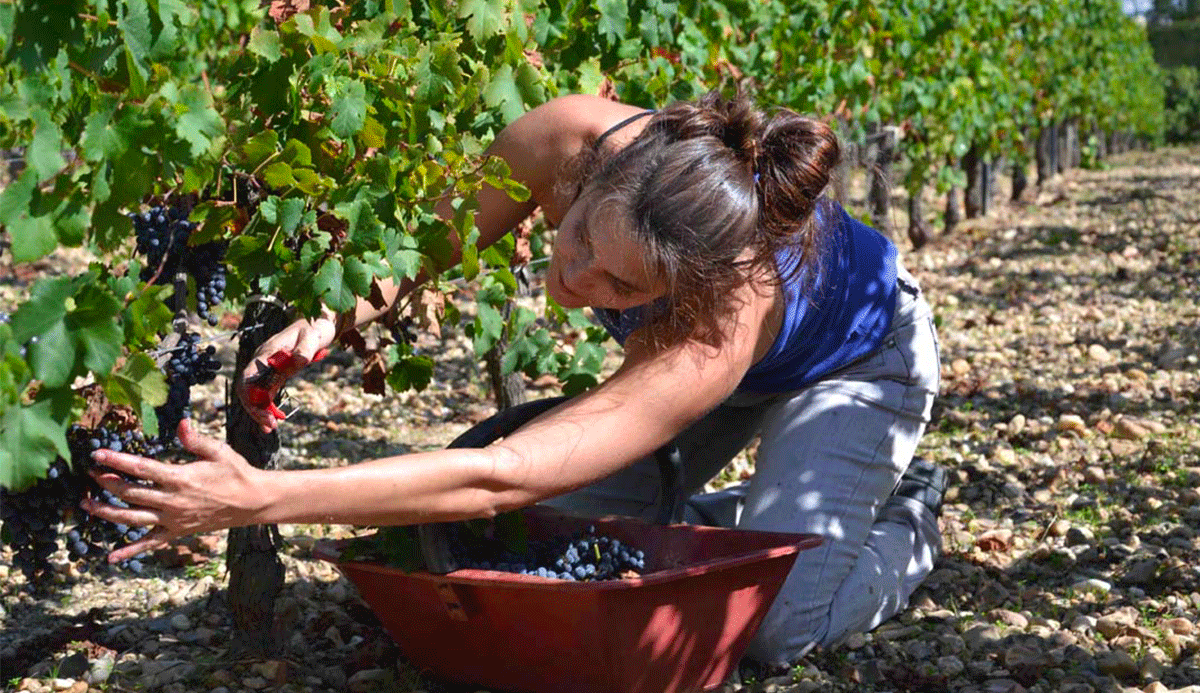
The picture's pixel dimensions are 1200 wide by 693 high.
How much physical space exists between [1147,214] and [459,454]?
10.3 meters

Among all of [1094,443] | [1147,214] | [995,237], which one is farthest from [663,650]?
[1147,214]

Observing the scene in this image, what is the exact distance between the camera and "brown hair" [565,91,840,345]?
214 centimetres

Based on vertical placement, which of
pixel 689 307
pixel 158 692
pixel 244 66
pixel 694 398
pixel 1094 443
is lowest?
pixel 1094 443

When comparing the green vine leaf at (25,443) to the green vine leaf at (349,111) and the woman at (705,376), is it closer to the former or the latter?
the woman at (705,376)

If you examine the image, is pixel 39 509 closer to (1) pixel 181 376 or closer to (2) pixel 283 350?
(1) pixel 181 376

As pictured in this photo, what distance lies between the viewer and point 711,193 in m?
2.16

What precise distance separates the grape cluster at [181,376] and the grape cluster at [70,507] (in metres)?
0.08

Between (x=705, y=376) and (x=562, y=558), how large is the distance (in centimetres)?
42

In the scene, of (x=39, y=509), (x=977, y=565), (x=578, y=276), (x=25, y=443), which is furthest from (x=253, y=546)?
(x=977, y=565)

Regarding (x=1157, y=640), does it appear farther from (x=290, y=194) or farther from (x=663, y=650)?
(x=290, y=194)

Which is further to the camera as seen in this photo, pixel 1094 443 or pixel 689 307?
pixel 1094 443

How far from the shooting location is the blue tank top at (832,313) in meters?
2.56

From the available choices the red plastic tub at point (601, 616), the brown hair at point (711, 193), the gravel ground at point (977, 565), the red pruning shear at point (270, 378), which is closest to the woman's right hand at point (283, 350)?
the red pruning shear at point (270, 378)

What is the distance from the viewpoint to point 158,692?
8.13 feet
